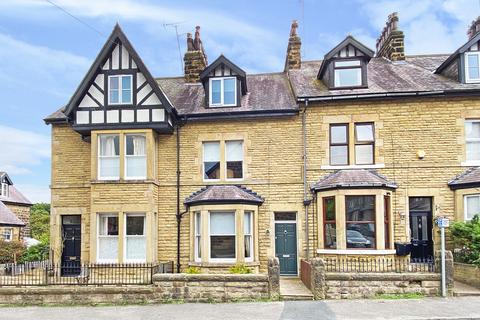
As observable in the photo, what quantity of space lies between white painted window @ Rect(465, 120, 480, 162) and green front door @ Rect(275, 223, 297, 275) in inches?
287

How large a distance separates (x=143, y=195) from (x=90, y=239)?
2603 millimetres

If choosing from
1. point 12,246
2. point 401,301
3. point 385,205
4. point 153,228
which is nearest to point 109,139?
point 153,228

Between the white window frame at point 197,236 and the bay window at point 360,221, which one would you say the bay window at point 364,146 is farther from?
the white window frame at point 197,236

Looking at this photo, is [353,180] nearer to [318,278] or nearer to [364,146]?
[364,146]

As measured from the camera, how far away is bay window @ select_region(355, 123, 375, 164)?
59.1 feet

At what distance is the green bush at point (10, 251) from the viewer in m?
28.4

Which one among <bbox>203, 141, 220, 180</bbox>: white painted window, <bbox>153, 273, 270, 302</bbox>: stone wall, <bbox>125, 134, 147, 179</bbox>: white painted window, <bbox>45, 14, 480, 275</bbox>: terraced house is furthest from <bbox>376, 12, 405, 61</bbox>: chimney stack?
<bbox>153, 273, 270, 302</bbox>: stone wall

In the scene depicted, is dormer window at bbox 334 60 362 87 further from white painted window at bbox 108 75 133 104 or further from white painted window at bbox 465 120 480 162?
white painted window at bbox 108 75 133 104

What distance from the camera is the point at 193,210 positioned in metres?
18.0

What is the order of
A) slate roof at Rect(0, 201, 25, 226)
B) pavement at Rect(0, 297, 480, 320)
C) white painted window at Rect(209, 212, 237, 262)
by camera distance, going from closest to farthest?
pavement at Rect(0, 297, 480, 320) < white painted window at Rect(209, 212, 237, 262) < slate roof at Rect(0, 201, 25, 226)

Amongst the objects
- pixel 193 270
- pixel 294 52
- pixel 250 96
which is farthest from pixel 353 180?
pixel 294 52

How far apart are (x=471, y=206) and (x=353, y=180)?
14.7ft

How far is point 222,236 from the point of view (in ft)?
57.8

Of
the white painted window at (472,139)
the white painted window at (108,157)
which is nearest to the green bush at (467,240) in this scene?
the white painted window at (472,139)
